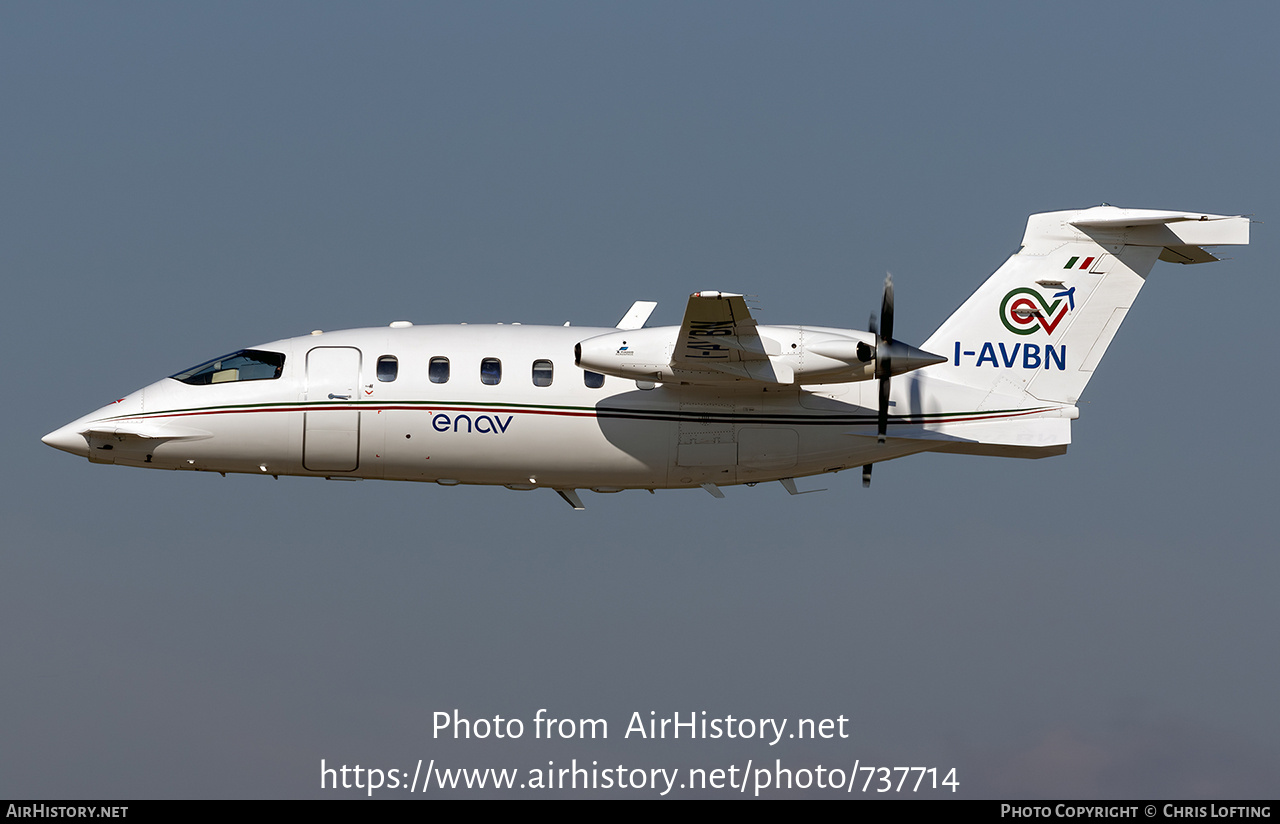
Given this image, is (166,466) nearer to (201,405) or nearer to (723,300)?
(201,405)

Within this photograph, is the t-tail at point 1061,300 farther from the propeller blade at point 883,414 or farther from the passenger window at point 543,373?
the passenger window at point 543,373

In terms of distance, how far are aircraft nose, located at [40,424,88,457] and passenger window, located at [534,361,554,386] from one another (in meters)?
9.72

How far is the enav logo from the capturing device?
3747 cm

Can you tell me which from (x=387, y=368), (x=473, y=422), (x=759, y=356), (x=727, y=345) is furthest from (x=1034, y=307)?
(x=387, y=368)

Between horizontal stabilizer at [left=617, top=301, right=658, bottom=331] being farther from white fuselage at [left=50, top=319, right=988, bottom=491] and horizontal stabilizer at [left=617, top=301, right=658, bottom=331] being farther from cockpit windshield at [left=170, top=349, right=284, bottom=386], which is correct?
cockpit windshield at [left=170, top=349, right=284, bottom=386]

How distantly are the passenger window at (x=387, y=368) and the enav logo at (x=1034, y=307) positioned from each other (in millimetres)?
13357

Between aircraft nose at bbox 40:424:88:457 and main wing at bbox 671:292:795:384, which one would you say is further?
aircraft nose at bbox 40:424:88:457

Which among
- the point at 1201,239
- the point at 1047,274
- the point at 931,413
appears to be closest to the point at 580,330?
the point at 931,413

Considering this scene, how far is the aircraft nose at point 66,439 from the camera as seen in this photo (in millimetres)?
35906

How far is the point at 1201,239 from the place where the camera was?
3719 cm

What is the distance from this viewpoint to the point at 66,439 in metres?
35.9

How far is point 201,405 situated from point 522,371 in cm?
689

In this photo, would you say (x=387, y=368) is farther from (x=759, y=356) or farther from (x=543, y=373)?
(x=759, y=356)

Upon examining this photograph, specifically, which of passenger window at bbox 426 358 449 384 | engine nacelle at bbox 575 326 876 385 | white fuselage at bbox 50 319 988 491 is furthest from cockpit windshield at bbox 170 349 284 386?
engine nacelle at bbox 575 326 876 385
